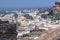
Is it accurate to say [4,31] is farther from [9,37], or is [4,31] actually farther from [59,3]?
[59,3]

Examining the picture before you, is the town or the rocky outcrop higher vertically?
the rocky outcrop

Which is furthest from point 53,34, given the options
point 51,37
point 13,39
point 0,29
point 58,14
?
point 58,14

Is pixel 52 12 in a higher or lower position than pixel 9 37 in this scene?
lower

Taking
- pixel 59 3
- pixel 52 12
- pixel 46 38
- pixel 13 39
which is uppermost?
pixel 46 38

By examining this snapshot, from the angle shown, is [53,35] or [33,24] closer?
[53,35]

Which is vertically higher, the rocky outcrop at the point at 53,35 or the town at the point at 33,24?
the rocky outcrop at the point at 53,35

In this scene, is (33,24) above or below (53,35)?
below

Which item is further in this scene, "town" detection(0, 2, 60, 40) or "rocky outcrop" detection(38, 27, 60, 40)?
"town" detection(0, 2, 60, 40)

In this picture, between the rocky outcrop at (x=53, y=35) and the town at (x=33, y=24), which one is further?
the town at (x=33, y=24)

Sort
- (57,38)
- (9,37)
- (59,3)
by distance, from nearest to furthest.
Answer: (57,38) → (9,37) → (59,3)

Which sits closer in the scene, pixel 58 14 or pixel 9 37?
pixel 9 37

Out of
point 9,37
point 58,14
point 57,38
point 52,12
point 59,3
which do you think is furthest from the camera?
point 52,12
